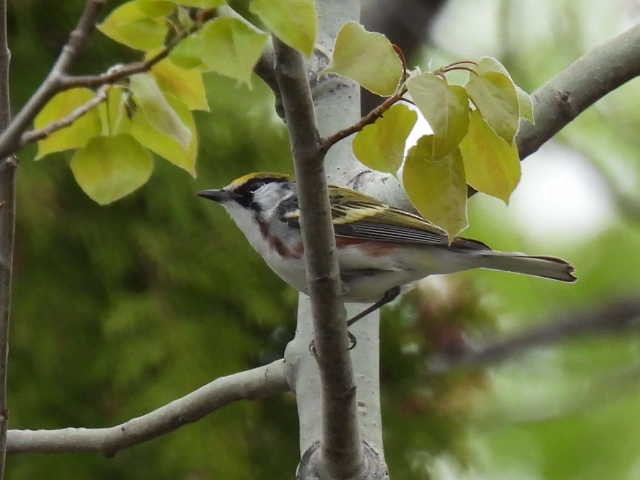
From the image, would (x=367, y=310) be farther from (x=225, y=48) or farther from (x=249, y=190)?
(x=225, y=48)

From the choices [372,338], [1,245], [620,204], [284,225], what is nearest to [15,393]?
[284,225]

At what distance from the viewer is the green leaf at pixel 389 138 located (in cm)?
164

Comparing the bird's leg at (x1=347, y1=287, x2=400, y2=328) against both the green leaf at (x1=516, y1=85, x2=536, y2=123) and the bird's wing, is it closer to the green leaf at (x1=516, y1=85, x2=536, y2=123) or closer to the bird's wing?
the bird's wing

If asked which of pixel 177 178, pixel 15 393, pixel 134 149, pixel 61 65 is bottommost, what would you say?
pixel 61 65

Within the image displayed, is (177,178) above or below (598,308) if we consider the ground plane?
below

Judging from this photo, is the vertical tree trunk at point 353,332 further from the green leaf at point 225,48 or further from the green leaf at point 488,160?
the green leaf at point 225,48

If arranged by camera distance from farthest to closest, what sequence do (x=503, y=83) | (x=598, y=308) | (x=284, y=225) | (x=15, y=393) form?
(x=598, y=308), (x=15, y=393), (x=284, y=225), (x=503, y=83)

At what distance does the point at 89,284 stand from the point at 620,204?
2.47m

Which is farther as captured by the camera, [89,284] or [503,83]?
[89,284]

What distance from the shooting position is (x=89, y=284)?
150 inches

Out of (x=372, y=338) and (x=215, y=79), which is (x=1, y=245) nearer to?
(x=372, y=338)

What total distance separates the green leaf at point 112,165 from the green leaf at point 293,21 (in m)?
0.38

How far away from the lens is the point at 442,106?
1.50 meters

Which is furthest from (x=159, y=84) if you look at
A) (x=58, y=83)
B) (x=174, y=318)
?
(x=174, y=318)
